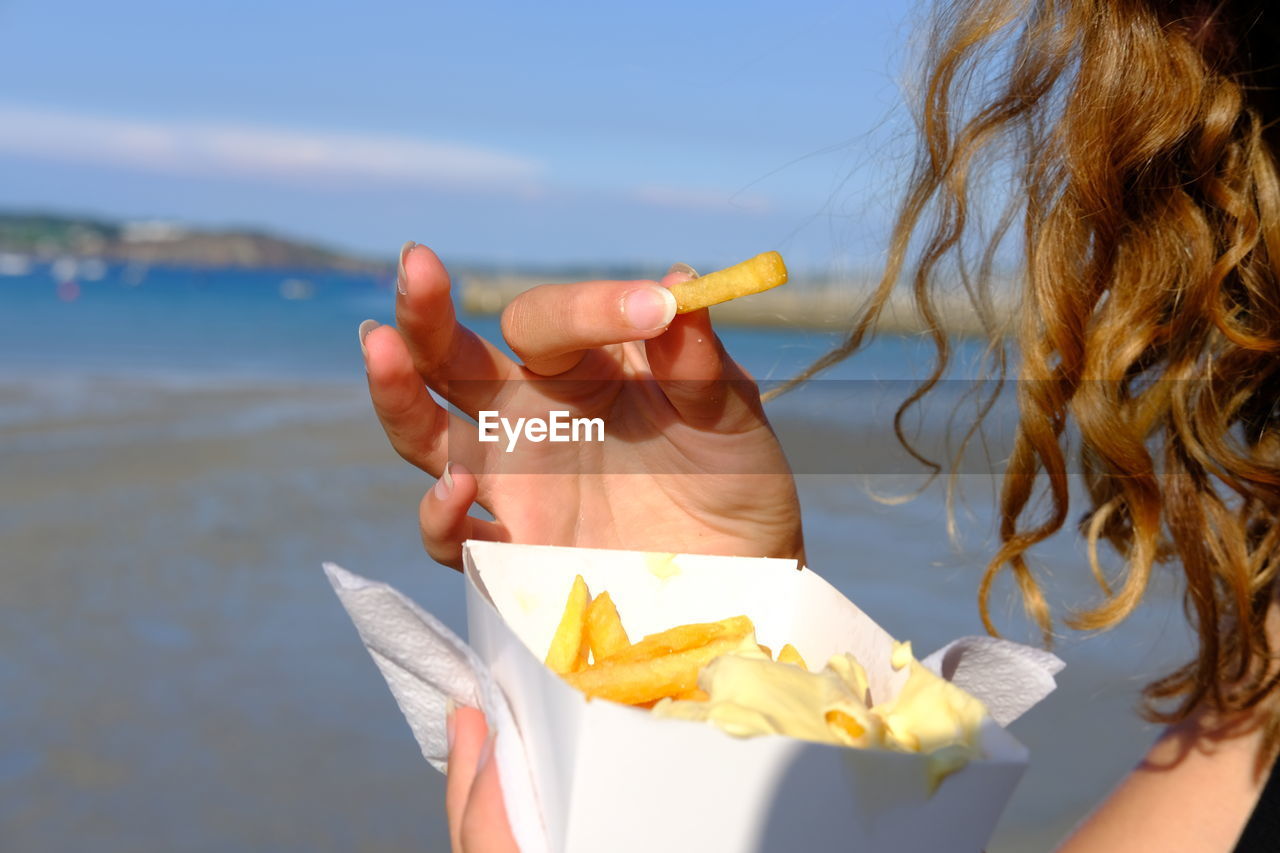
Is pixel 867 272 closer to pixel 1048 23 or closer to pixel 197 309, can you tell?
pixel 1048 23

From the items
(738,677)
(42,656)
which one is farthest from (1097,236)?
(42,656)

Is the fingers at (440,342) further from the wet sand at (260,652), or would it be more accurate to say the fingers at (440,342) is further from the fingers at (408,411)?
the wet sand at (260,652)

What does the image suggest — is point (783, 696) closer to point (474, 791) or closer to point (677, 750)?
point (677, 750)

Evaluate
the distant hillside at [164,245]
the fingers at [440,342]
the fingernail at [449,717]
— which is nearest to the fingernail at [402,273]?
the fingers at [440,342]

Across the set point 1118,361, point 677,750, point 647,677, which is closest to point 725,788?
point 677,750

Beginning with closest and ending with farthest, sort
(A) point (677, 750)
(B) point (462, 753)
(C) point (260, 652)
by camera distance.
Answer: (A) point (677, 750) < (B) point (462, 753) < (C) point (260, 652)

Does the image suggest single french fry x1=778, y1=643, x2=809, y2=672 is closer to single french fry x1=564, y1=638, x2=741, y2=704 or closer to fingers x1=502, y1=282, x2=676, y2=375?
single french fry x1=564, y1=638, x2=741, y2=704

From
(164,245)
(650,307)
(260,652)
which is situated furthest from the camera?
(164,245)
